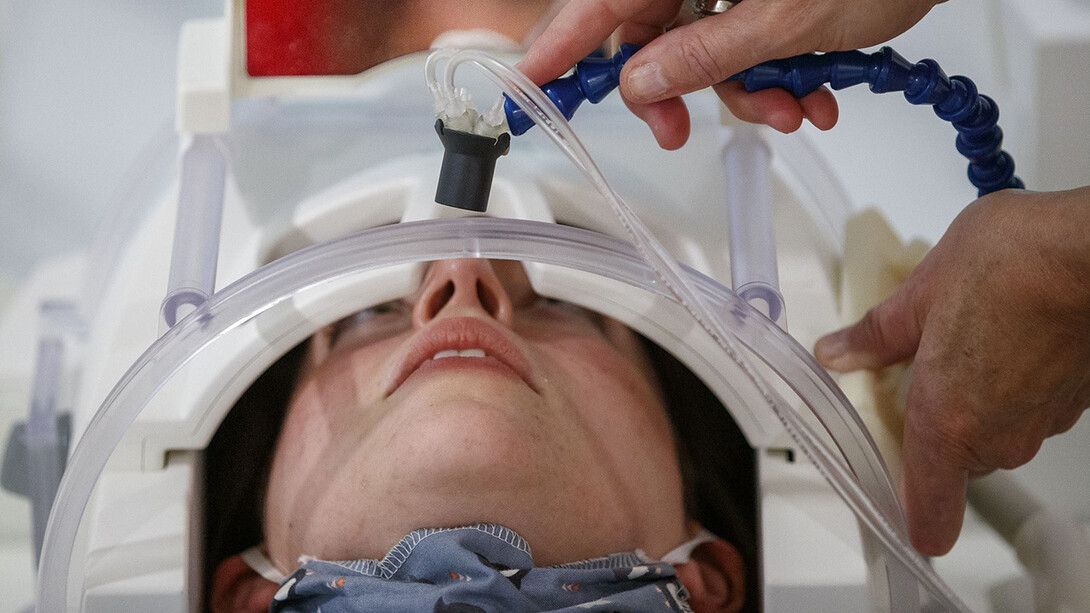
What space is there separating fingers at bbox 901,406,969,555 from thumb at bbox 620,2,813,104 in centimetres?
38

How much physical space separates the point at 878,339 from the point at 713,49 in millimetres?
389

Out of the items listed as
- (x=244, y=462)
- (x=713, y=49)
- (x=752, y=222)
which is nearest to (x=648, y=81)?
(x=713, y=49)

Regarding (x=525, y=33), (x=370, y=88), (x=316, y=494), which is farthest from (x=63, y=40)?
(x=316, y=494)

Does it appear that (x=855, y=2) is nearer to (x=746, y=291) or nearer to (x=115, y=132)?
(x=746, y=291)

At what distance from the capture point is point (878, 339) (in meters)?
1.04

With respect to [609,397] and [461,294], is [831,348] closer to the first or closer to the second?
[609,397]

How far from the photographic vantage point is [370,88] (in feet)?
4.26

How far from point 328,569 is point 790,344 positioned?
0.45 m

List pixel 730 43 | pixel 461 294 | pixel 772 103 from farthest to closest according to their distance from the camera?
pixel 461 294, pixel 772 103, pixel 730 43

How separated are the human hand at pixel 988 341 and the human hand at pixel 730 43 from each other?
18 centimetres

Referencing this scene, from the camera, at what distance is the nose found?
1011 millimetres

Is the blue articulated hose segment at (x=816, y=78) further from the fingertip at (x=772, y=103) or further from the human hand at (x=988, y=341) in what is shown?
the human hand at (x=988, y=341)

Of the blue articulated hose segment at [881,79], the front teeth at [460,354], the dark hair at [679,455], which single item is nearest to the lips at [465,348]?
the front teeth at [460,354]

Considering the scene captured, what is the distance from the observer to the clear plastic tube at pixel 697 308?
83 cm
